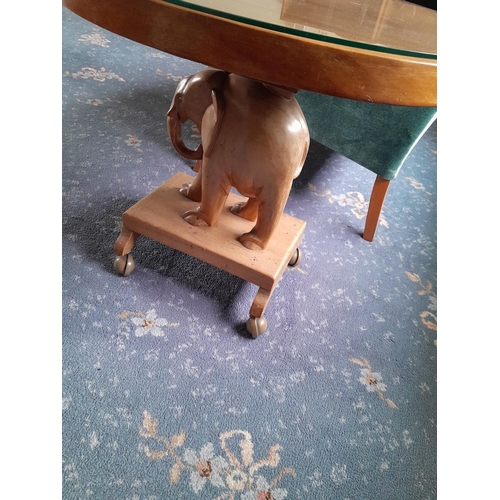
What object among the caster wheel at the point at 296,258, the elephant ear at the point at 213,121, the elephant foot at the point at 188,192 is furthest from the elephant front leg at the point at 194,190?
the caster wheel at the point at 296,258

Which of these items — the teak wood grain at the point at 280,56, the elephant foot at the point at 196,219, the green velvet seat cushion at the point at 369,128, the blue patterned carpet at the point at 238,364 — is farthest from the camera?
the green velvet seat cushion at the point at 369,128

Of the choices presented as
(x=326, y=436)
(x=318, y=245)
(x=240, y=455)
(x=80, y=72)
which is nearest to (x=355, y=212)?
(x=318, y=245)

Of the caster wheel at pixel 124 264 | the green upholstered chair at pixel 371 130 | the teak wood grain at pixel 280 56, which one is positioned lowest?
the caster wheel at pixel 124 264

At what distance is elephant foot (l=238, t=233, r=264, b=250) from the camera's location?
0.88m

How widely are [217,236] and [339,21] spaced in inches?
19.5

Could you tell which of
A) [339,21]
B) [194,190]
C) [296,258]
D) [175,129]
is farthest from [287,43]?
[296,258]

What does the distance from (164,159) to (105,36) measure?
1.37 m

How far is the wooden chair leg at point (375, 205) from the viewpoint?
1201 mm

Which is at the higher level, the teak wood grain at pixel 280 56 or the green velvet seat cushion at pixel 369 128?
the teak wood grain at pixel 280 56

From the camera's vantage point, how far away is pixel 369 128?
3.70 feet

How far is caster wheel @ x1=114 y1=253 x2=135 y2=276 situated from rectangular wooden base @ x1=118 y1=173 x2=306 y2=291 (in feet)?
0.22

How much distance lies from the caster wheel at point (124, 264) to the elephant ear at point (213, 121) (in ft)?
1.06

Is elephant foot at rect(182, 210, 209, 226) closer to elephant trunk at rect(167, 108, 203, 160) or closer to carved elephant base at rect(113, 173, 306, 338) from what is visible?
carved elephant base at rect(113, 173, 306, 338)

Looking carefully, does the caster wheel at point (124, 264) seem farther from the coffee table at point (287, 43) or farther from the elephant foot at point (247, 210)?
the coffee table at point (287, 43)
